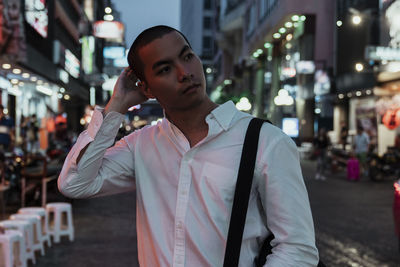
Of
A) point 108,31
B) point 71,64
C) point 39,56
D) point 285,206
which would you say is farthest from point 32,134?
point 285,206

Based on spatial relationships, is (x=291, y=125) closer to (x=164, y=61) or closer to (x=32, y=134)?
(x=32, y=134)

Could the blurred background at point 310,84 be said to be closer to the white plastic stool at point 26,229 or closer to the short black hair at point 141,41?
the white plastic stool at point 26,229

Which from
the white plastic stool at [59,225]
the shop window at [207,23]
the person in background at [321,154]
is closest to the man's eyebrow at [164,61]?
the white plastic stool at [59,225]

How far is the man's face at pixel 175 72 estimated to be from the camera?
2.01m

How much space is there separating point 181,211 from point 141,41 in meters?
0.62

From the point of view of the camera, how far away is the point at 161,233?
80.5 inches

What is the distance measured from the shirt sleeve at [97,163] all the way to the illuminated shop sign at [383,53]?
17410mm

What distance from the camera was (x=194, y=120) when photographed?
209 cm

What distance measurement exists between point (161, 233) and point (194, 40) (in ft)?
389

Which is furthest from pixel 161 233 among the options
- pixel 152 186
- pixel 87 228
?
pixel 87 228

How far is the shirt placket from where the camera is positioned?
1962mm

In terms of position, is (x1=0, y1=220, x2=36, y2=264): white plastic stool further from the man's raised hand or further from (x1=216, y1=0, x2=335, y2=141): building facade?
(x1=216, y1=0, x2=335, y2=141): building facade

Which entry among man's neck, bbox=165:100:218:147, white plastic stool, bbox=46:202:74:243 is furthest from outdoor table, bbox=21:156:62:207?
man's neck, bbox=165:100:218:147

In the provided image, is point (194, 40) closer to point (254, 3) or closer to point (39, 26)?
point (254, 3)
